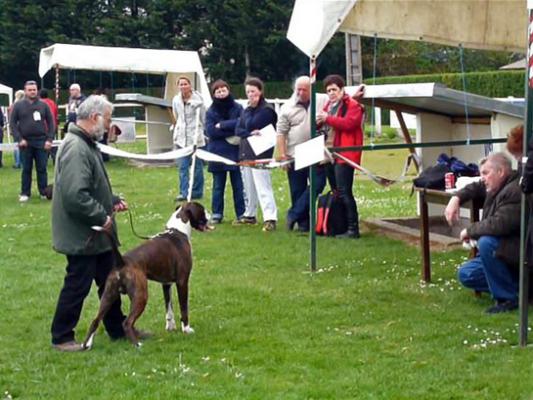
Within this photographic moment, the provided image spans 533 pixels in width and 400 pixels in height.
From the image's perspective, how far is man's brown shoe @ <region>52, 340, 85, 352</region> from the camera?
762 centimetres

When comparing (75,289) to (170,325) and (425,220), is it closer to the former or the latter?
(170,325)

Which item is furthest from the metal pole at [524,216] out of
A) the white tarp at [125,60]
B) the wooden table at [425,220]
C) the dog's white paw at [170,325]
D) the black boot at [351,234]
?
the white tarp at [125,60]

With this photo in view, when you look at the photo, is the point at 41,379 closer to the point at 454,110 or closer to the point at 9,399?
the point at 9,399

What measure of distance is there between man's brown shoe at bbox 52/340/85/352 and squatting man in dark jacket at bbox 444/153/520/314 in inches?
120

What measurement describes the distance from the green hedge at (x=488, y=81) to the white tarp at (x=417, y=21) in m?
24.4

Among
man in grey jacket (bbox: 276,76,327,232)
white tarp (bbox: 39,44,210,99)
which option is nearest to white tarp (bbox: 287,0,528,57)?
man in grey jacket (bbox: 276,76,327,232)

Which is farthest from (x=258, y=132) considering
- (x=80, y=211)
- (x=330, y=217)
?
(x=80, y=211)

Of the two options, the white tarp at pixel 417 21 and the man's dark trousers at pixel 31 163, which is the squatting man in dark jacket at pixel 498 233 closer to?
the white tarp at pixel 417 21

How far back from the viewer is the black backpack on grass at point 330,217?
12719mm

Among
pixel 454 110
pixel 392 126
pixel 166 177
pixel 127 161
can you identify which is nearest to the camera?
pixel 454 110

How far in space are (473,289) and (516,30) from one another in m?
3.46

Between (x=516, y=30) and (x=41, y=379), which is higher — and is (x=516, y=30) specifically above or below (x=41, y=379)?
above

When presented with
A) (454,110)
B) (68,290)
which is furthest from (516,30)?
(68,290)

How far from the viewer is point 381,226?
42.6 feet
